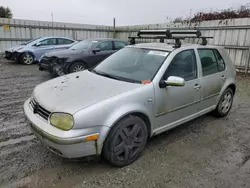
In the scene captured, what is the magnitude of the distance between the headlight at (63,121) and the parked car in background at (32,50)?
868 cm

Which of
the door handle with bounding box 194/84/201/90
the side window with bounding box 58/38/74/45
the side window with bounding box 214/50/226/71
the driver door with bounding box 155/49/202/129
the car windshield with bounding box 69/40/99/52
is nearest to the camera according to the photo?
the driver door with bounding box 155/49/202/129

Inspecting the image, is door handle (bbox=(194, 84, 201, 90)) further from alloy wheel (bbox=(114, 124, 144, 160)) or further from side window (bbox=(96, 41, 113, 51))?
side window (bbox=(96, 41, 113, 51))

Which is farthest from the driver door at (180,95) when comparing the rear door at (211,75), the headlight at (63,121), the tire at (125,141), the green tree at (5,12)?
the green tree at (5,12)

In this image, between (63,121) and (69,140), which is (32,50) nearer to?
(63,121)

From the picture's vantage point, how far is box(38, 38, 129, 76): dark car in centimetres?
724

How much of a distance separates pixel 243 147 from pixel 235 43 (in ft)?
22.9

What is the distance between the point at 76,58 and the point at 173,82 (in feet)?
16.9

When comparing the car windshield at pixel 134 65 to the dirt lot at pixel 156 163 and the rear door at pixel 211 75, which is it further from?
the dirt lot at pixel 156 163

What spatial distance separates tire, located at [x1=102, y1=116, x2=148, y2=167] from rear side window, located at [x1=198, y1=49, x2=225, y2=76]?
5.51 ft

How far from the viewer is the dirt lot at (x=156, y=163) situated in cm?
243

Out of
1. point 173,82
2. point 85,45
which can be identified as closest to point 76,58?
point 85,45

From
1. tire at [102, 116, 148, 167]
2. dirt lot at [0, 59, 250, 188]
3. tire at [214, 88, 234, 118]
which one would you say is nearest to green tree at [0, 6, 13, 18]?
dirt lot at [0, 59, 250, 188]

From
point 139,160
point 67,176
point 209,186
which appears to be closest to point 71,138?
point 67,176

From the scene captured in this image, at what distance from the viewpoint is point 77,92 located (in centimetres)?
262
